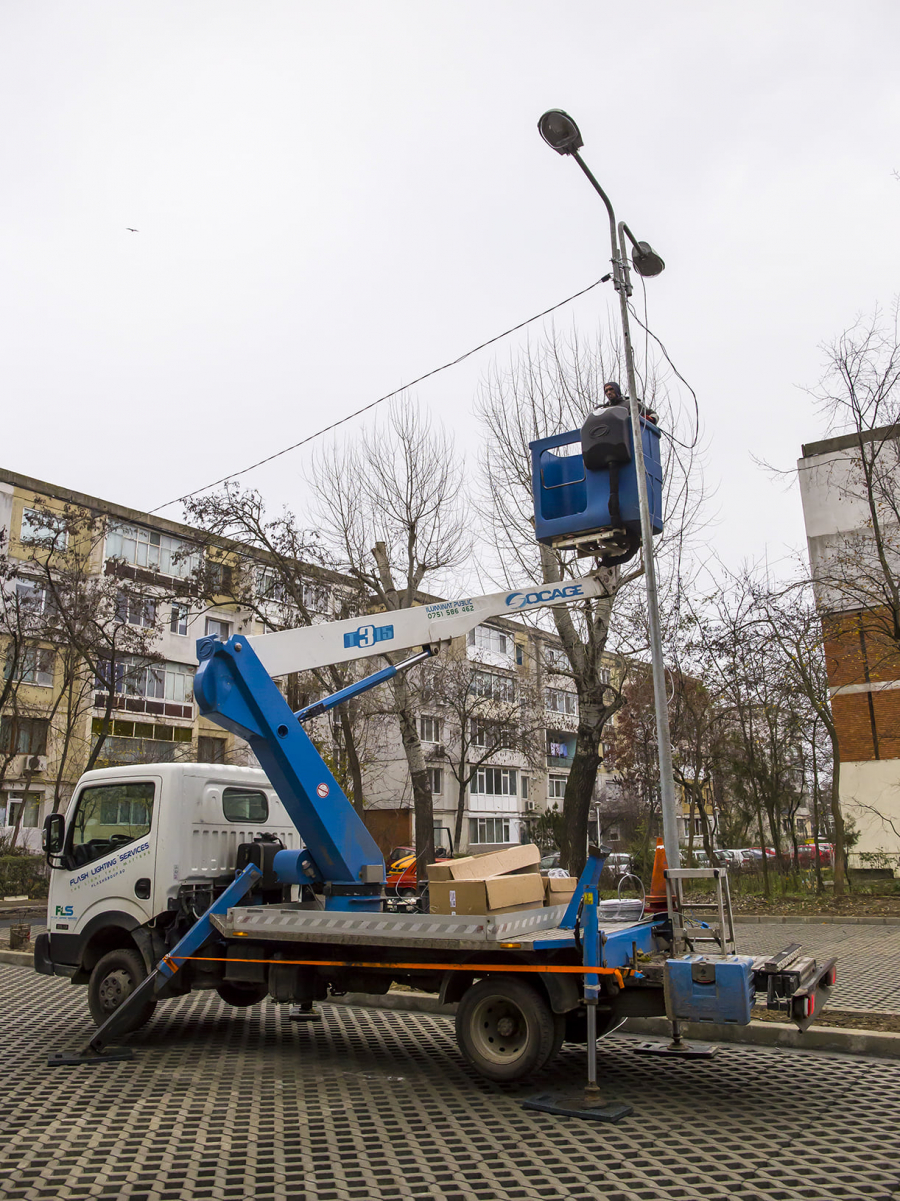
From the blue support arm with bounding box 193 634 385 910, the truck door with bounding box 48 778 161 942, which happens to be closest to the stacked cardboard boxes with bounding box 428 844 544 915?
the blue support arm with bounding box 193 634 385 910

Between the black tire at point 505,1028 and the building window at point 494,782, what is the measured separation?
43.2 meters

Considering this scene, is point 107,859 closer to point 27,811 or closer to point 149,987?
point 149,987

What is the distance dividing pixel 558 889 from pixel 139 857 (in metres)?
3.82

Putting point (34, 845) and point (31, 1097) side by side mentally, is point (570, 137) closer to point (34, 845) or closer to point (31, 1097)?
point (31, 1097)

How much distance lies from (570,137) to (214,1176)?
30.5 feet

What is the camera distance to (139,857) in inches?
332

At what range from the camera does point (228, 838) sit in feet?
29.1

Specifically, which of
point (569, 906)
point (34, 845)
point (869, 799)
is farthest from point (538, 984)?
point (34, 845)

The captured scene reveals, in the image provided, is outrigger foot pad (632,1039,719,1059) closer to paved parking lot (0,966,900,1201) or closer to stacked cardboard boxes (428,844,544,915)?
paved parking lot (0,966,900,1201)

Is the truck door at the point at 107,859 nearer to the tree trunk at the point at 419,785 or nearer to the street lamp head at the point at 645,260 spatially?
the street lamp head at the point at 645,260

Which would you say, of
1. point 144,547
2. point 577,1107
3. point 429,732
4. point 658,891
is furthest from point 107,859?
point 429,732

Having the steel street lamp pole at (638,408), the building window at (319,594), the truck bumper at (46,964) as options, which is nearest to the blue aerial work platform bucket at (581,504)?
the steel street lamp pole at (638,408)

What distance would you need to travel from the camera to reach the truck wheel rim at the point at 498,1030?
6.50 m

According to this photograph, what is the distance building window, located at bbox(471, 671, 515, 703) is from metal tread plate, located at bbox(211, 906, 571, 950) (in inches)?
1144
